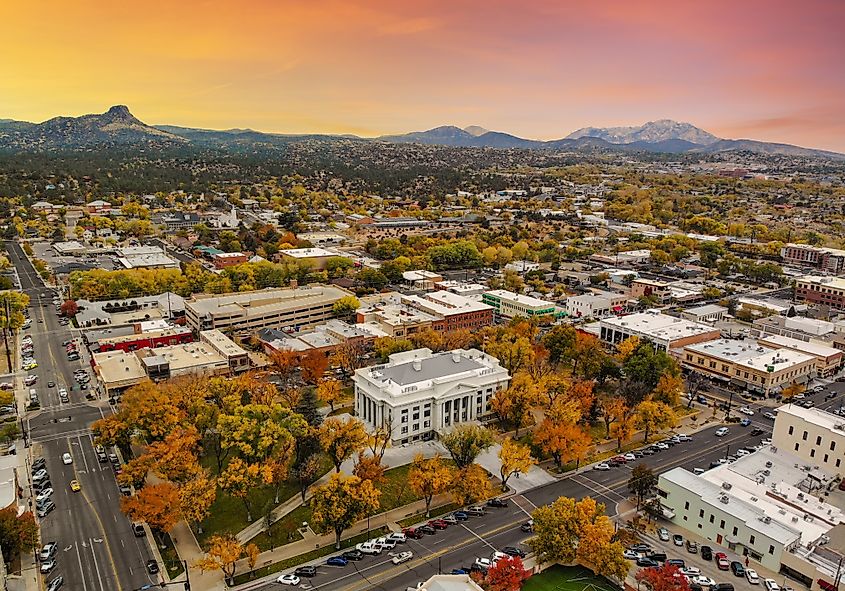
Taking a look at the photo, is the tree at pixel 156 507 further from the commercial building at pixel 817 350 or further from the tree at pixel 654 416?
the commercial building at pixel 817 350

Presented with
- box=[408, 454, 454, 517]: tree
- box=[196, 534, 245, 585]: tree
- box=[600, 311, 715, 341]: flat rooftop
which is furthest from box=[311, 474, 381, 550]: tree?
box=[600, 311, 715, 341]: flat rooftop

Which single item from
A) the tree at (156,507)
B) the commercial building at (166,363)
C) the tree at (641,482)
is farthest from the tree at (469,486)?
the commercial building at (166,363)

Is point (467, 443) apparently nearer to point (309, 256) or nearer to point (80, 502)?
point (80, 502)

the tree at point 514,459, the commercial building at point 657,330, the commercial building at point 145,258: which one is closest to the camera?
the tree at point 514,459

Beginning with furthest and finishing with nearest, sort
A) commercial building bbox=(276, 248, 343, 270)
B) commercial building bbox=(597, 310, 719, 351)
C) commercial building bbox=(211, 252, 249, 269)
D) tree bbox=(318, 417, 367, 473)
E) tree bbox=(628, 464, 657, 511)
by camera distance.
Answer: commercial building bbox=(211, 252, 249, 269) → commercial building bbox=(276, 248, 343, 270) → commercial building bbox=(597, 310, 719, 351) → tree bbox=(318, 417, 367, 473) → tree bbox=(628, 464, 657, 511)

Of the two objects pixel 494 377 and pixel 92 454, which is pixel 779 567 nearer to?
pixel 494 377

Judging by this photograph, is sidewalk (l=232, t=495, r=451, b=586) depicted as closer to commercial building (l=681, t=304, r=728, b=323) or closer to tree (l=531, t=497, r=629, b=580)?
tree (l=531, t=497, r=629, b=580)

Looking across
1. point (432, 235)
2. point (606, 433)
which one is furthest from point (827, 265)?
point (606, 433)
